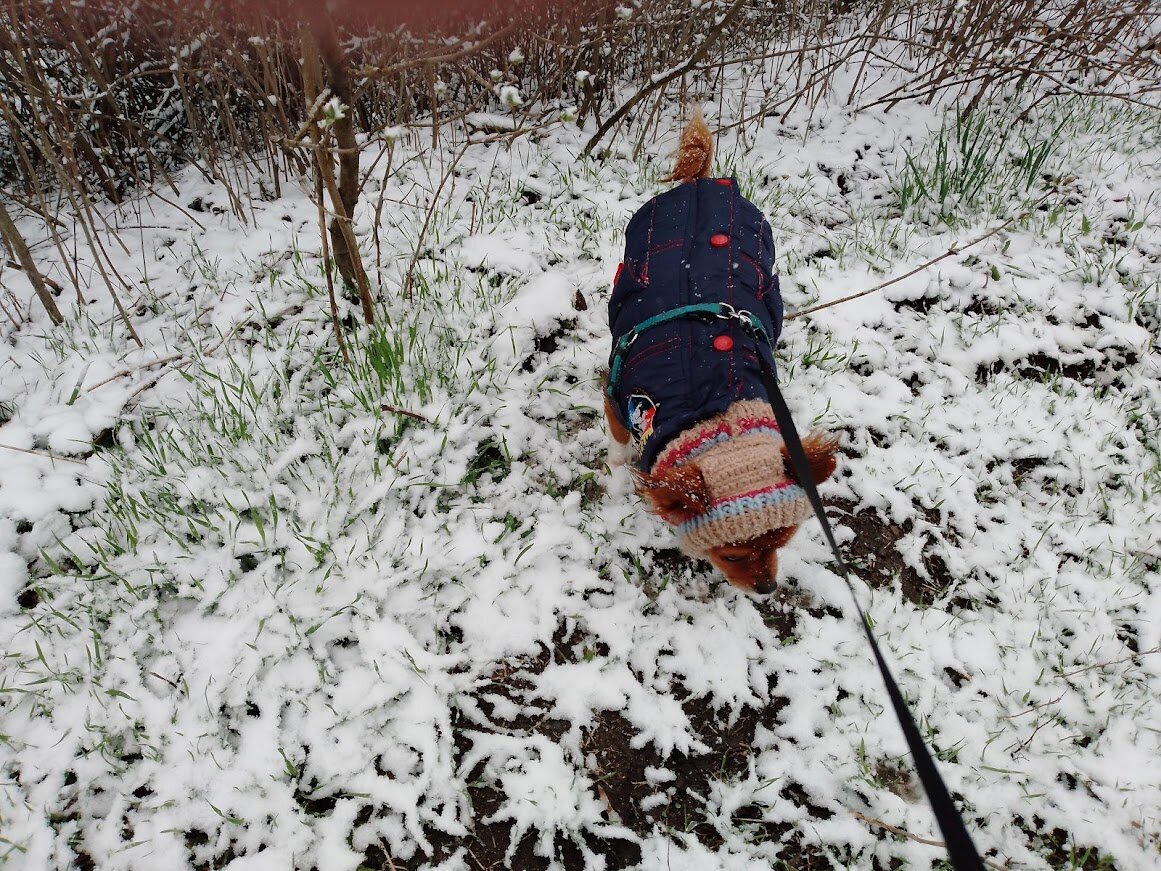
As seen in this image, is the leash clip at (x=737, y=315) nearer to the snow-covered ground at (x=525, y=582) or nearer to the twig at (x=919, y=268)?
the snow-covered ground at (x=525, y=582)

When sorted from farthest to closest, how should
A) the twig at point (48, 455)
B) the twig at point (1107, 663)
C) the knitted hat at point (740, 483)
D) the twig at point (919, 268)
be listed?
the twig at point (919, 268) < the twig at point (48, 455) < the twig at point (1107, 663) < the knitted hat at point (740, 483)

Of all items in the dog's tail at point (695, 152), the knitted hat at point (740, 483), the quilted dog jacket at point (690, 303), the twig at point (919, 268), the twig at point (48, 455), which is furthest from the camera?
the twig at point (919, 268)

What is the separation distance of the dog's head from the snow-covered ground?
1.78 ft

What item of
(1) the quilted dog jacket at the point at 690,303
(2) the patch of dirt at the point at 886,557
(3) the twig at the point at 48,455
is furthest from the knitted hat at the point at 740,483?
(3) the twig at the point at 48,455

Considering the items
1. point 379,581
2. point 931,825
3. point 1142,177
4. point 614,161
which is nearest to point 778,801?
point 931,825

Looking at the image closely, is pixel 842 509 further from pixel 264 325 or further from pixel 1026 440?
pixel 264 325

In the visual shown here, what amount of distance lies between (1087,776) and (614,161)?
3615 mm

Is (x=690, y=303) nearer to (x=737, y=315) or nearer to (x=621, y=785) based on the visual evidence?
(x=737, y=315)

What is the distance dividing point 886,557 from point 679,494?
1120 mm

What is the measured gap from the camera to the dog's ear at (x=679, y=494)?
1693mm

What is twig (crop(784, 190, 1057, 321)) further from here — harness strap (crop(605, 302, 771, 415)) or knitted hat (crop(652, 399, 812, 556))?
knitted hat (crop(652, 399, 812, 556))

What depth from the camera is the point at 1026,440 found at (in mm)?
2643

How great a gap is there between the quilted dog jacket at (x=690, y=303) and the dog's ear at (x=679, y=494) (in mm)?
211

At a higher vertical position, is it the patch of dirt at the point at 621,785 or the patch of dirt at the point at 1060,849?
the patch of dirt at the point at 621,785
